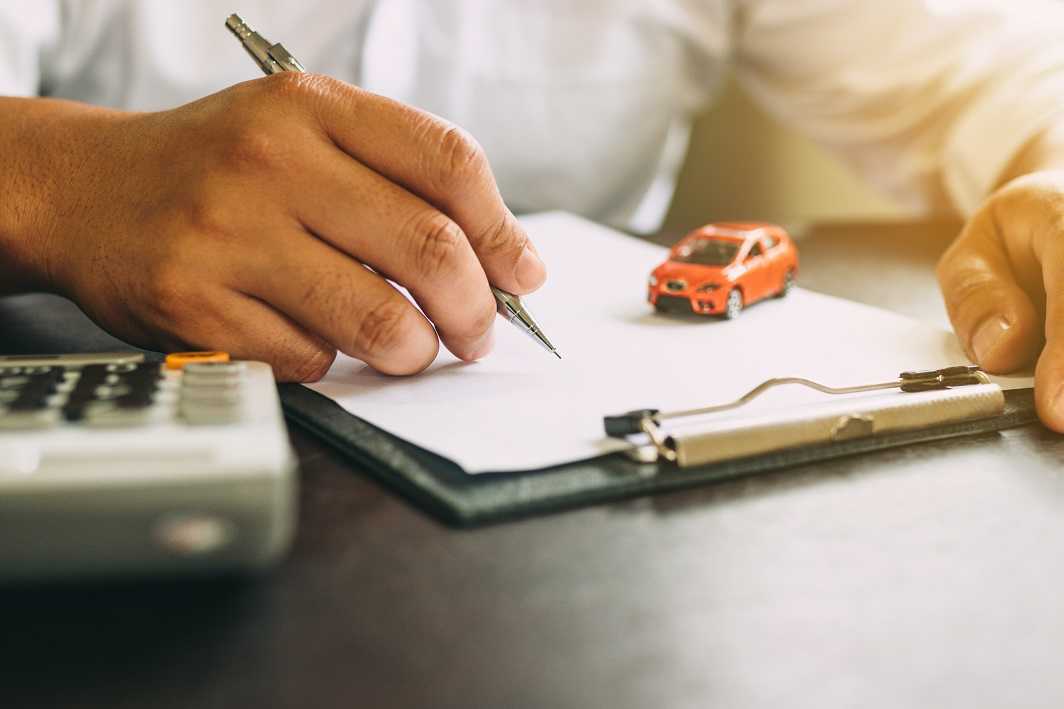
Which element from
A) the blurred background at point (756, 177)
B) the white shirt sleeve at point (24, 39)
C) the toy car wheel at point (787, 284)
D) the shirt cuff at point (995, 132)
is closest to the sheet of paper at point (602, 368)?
the toy car wheel at point (787, 284)

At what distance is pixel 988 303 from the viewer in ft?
1.90

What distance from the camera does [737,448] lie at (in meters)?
0.40

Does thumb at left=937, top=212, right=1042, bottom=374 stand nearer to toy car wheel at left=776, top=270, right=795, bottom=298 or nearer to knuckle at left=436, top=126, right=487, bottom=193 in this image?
toy car wheel at left=776, top=270, right=795, bottom=298

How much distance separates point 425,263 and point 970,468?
267 mm

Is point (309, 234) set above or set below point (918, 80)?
below

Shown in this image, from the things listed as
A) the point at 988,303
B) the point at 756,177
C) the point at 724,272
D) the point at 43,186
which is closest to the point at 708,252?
the point at 724,272

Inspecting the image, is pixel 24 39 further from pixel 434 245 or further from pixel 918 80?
pixel 918 80

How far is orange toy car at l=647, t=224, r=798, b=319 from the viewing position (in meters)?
0.64

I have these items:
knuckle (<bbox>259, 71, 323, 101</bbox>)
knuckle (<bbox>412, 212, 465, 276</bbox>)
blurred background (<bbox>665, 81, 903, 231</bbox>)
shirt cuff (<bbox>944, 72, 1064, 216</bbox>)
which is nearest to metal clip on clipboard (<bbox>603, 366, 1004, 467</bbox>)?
knuckle (<bbox>412, 212, 465, 276</bbox>)

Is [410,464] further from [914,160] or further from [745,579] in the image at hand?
[914,160]

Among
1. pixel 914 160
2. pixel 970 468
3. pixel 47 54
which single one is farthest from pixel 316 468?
pixel 914 160

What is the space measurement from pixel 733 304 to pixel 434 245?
0.78ft

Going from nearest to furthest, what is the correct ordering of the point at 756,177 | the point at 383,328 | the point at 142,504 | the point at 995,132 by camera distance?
the point at 142,504 < the point at 383,328 < the point at 995,132 < the point at 756,177

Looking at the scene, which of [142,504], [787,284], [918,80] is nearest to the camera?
Answer: [142,504]
